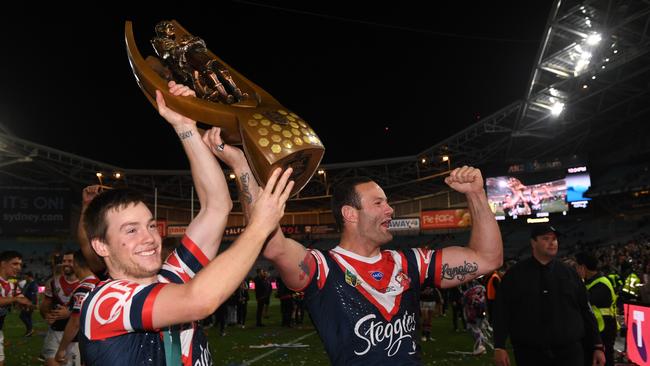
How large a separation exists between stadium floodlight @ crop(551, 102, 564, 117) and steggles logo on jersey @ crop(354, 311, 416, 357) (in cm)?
2827

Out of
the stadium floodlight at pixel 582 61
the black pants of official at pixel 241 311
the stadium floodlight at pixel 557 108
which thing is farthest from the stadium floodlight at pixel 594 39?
the black pants of official at pixel 241 311

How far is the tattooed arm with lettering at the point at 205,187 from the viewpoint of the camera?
2.81 meters

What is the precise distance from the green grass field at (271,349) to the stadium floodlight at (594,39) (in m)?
13.2

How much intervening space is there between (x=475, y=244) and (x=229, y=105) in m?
2.05

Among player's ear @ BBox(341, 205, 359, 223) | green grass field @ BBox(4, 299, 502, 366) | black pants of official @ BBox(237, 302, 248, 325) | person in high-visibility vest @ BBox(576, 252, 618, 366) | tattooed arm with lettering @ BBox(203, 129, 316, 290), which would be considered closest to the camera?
tattooed arm with lettering @ BBox(203, 129, 316, 290)

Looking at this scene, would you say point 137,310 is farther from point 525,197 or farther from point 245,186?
point 525,197

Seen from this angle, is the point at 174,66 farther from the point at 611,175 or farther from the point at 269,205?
the point at 611,175

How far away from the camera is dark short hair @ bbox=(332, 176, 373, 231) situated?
152 inches

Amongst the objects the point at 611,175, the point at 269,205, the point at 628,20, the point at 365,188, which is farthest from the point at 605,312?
the point at 611,175

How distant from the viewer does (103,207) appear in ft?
8.00

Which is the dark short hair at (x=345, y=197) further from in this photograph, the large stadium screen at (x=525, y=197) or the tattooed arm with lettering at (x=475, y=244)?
the large stadium screen at (x=525, y=197)

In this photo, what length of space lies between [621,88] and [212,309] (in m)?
30.1

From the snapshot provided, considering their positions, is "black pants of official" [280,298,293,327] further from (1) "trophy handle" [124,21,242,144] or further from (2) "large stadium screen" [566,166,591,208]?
(2) "large stadium screen" [566,166,591,208]

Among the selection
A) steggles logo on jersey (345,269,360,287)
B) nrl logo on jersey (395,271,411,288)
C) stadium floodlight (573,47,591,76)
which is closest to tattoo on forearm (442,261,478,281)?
nrl logo on jersey (395,271,411,288)
